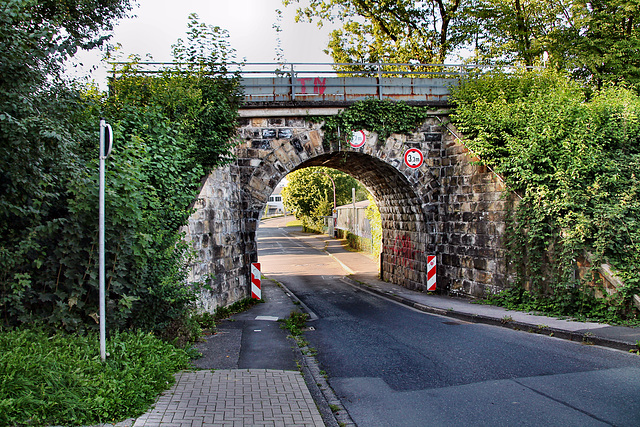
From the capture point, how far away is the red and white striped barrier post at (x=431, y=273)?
579 inches

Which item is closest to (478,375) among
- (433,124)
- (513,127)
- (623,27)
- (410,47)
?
(513,127)

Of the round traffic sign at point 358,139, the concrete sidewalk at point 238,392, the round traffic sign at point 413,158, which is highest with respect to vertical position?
the round traffic sign at point 358,139

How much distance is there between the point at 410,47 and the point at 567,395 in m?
19.0

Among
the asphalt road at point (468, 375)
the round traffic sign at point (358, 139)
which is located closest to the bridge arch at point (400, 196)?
the round traffic sign at point (358, 139)

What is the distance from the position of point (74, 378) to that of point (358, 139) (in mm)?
Answer: 11071

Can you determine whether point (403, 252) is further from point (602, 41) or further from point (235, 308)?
point (602, 41)

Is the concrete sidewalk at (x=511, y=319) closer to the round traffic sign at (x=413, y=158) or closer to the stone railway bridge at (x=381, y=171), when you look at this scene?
the stone railway bridge at (x=381, y=171)

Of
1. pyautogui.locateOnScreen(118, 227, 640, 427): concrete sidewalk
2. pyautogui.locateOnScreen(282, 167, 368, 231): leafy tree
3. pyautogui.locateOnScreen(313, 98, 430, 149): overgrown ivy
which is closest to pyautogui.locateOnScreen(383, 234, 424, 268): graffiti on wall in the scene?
pyautogui.locateOnScreen(313, 98, 430, 149): overgrown ivy

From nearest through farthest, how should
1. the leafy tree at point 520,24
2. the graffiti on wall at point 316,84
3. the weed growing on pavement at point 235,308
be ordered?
the weed growing on pavement at point 235,308
the graffiti on wall at point 316,84
the leafy tree at point 520,24

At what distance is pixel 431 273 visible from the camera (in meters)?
14.8

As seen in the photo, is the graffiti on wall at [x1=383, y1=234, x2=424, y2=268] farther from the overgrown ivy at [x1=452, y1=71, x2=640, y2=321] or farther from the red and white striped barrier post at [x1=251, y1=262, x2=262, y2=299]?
the red and white striped barrier post at [x1=251, y1=262, x2=262, y2=299]

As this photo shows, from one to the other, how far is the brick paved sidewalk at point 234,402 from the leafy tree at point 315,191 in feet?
148

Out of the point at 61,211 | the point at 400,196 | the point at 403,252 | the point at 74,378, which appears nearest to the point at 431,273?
the point at 403,252

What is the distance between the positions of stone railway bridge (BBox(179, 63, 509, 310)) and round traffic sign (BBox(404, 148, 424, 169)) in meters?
0.13
